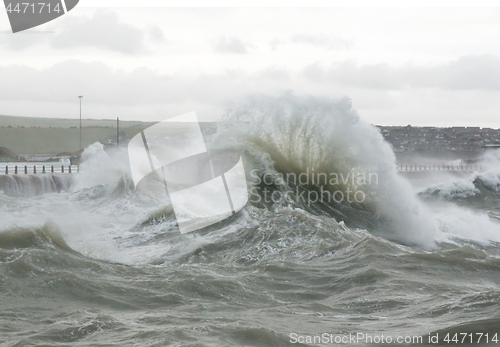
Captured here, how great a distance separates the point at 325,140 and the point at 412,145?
102 metres

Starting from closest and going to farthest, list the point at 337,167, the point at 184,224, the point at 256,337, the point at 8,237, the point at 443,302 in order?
1. the point at 256,337
2. the point at 443,302
3. the point at 8,237
4. the point at 184,224
5. the point at 337,167

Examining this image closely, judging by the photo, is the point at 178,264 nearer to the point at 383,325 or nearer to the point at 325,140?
the point at 383,325

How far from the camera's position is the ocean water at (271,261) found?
5.82 metres

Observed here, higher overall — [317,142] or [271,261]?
[317,142]

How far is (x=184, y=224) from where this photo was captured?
12.6 m

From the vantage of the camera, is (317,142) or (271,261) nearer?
(271,261)

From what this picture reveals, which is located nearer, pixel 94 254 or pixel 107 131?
pixel 94 254

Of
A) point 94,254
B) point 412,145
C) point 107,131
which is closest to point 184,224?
point 94,254

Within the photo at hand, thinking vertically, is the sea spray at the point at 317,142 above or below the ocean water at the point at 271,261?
above

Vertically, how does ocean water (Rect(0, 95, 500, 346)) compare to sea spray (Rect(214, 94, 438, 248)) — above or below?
below

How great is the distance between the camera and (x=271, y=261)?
934cm

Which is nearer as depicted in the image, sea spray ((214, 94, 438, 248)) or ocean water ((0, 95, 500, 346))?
ocean water ((0, 95, 500, 346))

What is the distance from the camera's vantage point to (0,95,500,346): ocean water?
229 inches

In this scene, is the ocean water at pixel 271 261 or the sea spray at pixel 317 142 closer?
the ocean water at pixel 271 261
